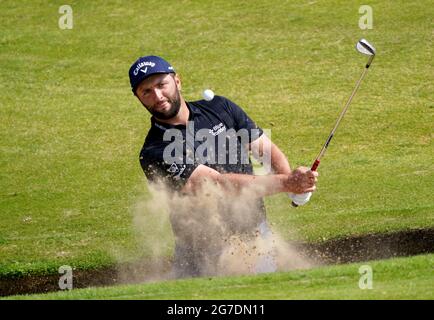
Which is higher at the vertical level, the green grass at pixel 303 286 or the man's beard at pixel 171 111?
the man's beard at pixel 171 111

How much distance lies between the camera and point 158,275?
36.3ft

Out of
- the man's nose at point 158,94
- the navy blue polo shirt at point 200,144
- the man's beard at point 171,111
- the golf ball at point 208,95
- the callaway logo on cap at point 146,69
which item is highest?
the callaway logo on cap at point 146,69

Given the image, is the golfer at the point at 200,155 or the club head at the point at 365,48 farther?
the club head at the point at 365,48

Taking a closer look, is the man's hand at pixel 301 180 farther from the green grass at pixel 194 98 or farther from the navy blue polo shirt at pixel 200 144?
the green grass at pixel 194 98

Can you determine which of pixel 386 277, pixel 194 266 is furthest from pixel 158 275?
pixel 386 277

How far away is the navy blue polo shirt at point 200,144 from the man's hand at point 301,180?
76 centimetres

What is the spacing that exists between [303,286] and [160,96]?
236 centimetres

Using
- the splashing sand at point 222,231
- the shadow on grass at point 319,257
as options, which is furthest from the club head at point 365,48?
the shadow on grass at point 319,257

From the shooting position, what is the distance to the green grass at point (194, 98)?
39.3 ft

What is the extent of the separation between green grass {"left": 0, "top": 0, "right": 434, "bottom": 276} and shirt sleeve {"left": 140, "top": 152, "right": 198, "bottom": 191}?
212 centimetres

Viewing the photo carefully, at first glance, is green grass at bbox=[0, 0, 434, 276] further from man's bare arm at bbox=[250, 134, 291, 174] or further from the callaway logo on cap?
the callaway logo on cap

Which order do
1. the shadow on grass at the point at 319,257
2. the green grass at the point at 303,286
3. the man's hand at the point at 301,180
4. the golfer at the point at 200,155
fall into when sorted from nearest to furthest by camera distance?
the green grass at the point at 303,286, the man's hand at the point at 301,180, the golfer at the point at 200,155, the shadow on grass at the point at 319,257

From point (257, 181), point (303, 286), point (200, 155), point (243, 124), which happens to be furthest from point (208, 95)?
point (303, 286)
